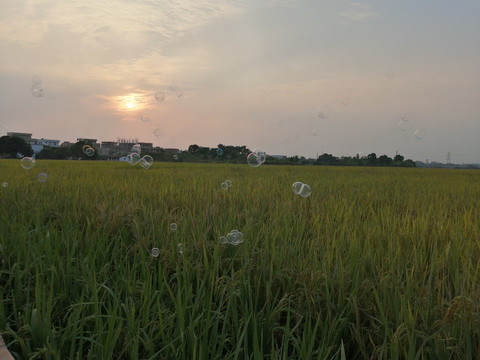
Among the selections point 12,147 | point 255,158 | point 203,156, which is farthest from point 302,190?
point 12,147

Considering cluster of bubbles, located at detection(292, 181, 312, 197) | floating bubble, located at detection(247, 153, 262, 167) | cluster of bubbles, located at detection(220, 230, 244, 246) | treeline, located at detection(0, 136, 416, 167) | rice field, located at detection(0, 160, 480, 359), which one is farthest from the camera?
treeline, located at detection(0, 136, 416, 167)

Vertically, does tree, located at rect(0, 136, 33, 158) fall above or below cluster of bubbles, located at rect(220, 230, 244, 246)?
above

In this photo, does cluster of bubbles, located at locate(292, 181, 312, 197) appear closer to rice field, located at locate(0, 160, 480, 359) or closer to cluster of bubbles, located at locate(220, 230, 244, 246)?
rice field, located at locate(0, 160, 480, 359)

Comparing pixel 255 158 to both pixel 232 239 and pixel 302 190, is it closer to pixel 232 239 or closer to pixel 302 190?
pixel 302 190

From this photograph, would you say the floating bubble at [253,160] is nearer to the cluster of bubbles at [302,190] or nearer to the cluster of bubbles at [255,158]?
the cluster of bubbles at [255,158]

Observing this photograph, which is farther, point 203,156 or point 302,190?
point 203,156

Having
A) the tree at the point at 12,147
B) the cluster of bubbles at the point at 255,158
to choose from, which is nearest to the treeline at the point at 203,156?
the tree at the point at 12,147

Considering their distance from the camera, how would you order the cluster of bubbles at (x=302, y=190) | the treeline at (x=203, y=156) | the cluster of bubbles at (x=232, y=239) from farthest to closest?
the treeline at (x=203, y=156), the cluster of bubbles at (x=302, y=190), the cluster of bubbles at (x=232, y=239)

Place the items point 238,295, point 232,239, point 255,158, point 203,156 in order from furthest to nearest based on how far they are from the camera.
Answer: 1. point 203,156
2. point 255,158
3. point 232,239
4. point 238,295

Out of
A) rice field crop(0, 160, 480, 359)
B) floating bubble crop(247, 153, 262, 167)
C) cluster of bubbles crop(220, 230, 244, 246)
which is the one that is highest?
floating bubble crop(247, 153, 262, 167)

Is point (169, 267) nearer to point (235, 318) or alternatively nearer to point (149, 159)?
point (235, 318)

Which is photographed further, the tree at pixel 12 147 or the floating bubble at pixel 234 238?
the tree at pixel 12 147

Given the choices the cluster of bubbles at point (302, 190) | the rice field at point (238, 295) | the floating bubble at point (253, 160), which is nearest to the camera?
the rice field at point (238, 295)

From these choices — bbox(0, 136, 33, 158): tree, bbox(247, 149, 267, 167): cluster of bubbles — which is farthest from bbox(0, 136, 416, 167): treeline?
bbox(247, 149, 267, 167): cluster of bubbles
